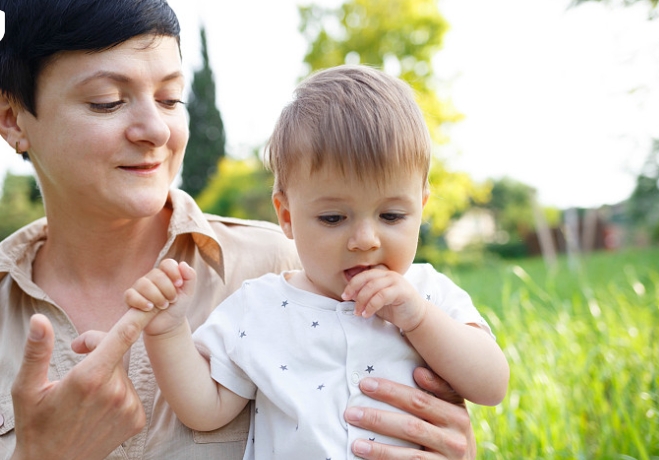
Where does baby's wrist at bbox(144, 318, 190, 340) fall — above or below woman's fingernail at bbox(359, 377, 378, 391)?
above

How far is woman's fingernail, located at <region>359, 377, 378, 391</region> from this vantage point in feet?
5.04

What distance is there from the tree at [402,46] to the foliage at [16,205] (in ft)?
32.6

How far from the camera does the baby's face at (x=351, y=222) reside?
4.95 ft

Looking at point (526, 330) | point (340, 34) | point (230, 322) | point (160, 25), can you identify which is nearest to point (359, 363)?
point (230, 322)

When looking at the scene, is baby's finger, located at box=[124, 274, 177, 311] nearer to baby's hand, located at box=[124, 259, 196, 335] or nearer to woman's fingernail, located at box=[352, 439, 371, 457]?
baby's hand, located at box=[124, 259, 196, 335]

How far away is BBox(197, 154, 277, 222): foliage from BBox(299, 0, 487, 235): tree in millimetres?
4102

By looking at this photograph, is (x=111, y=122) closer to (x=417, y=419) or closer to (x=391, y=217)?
(x=391, y=217)

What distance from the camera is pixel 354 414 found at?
1.51 meters

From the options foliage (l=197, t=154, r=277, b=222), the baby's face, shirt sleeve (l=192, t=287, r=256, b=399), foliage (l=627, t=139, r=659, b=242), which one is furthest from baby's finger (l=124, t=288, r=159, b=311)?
foliage (l=197, t=154, r=277, b=222)

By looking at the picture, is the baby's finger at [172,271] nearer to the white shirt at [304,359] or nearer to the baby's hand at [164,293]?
the baby's hand at [164,293]

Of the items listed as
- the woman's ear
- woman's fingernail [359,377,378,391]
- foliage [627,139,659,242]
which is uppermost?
the woman's ear

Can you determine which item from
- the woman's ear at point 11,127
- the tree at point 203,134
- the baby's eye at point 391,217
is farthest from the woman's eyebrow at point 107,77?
the tree at point 203,134

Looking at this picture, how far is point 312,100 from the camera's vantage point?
1656 mm

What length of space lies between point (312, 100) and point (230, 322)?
24.2 inches
